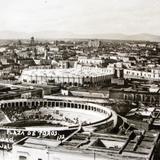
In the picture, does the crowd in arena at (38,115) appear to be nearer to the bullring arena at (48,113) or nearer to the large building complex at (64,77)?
the bullring arena at (48,113)

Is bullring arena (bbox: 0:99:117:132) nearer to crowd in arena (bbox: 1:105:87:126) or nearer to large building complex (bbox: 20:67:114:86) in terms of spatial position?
crowd in arena (bbox: 1:105:87:126)

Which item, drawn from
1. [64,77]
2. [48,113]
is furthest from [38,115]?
[64,77]

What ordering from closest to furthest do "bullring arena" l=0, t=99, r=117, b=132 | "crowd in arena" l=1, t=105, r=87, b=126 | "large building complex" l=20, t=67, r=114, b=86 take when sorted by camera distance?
1. "bullring arena" l=0, t=99, r=117, b=132
2. "crowd in arena" l=1, t=105, r=87, b=126
3. "large building complex" l=20, t=67, r=114, b=86

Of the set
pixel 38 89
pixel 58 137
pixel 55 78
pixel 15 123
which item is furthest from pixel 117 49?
pixel 58 137

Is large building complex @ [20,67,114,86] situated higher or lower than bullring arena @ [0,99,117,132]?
higher

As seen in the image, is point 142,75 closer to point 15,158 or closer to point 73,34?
point 73,34

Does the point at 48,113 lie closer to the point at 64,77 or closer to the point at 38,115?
the point at 38,115

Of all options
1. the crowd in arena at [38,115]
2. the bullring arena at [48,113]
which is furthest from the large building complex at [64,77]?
the crowd in arena at [38,115]

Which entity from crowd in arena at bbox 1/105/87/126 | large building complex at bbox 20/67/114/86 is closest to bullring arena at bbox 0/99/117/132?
crowd in arena at bbox 1/105/87/126
